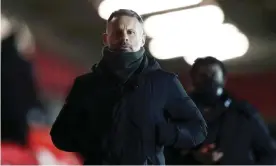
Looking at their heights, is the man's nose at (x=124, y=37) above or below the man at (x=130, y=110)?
above

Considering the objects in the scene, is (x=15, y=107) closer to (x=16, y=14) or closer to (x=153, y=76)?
(x=16, y=14)

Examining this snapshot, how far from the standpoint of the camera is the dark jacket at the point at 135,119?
0.90 m

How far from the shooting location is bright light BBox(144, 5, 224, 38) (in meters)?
0.98

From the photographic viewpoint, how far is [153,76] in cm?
92

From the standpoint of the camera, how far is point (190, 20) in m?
0.98

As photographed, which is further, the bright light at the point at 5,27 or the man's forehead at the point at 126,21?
the bright light at the point at 5,27

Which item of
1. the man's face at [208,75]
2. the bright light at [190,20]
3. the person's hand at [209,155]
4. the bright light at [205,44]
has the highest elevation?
the bright light at [190,20]

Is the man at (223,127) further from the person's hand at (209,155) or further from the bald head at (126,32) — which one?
the bald head at (126,32)

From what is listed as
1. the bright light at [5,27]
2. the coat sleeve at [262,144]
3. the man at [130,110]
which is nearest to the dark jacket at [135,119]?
the man at [130,110]

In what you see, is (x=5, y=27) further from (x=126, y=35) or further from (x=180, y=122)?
(x=180, y=122)

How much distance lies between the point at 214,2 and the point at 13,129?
474mm

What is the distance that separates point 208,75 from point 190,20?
0.11m

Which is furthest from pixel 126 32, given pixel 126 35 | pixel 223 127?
pixel 223 127

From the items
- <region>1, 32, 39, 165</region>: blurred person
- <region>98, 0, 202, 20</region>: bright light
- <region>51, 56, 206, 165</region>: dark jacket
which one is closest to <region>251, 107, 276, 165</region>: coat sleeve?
<region>51, 56, 206, 165</region>: dark jacket
